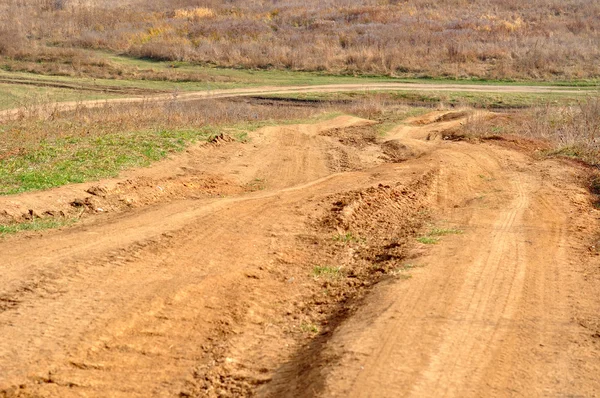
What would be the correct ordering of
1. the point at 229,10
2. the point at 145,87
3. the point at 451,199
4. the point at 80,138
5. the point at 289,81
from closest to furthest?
the point at 451,199
the point at 80,138
the point at 145,87
the point at 289,81
the point at 229,10

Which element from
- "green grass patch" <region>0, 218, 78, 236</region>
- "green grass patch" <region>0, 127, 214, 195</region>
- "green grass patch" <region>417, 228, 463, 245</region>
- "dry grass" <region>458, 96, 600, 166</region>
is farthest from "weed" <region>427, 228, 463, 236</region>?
"dry grass" <region>458, 96, 600, 166</region>

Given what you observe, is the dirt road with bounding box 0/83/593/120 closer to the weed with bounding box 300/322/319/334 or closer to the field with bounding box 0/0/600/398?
the field with bounding box 0/0/600/398

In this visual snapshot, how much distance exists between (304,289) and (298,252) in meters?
1.22

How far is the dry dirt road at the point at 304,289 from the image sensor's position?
6.59 m

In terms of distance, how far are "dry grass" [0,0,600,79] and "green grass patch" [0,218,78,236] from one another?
29761 millimetres

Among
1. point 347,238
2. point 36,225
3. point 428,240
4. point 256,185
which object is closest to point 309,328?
point 428,240

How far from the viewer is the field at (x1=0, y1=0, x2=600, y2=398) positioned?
22.1 feet

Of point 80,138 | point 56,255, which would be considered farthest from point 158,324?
point 80,138

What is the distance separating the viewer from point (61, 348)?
22.5 feet

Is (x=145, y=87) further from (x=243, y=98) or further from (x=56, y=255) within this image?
(x=56, y=255)

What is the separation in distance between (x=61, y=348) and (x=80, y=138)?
10.0m

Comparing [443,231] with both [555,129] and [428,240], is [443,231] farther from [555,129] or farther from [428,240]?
[555,129]

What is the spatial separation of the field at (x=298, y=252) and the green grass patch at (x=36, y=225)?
0.14 ft

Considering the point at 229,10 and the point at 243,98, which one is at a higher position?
the point at 229,10
